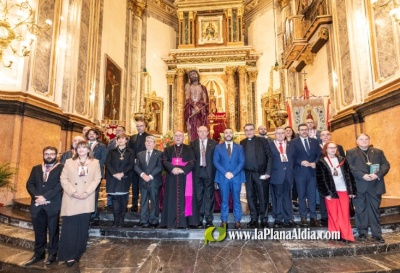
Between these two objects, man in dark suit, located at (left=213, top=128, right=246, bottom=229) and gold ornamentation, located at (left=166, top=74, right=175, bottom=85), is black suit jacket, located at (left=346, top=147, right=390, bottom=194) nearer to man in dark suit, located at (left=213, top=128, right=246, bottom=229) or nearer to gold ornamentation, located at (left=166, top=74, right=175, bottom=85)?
man in dark suit, located at (left=213, top=128, right=246, bottom=229)

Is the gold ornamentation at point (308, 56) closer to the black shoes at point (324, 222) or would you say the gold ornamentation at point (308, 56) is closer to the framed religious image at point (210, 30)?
the framed religious image at point (210, 30)

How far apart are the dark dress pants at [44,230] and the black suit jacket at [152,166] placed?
54.9 inches

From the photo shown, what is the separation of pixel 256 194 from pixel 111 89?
9081mm

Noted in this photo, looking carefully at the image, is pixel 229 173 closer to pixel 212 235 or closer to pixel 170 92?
pixel 212 235

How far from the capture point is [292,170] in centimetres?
440

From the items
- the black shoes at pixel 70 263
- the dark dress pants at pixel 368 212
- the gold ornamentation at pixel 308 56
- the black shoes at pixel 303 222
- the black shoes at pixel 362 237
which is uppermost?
the gold ornamentation at pixel 308 56

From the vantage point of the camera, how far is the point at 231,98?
1420cm

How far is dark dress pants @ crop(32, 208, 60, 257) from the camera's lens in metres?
3.21

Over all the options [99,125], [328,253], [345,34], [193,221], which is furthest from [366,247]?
[99,125]

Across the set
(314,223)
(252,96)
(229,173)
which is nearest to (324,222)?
(314,223)

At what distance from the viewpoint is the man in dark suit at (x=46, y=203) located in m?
3.20

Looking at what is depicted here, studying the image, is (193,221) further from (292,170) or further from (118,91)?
(118,91)

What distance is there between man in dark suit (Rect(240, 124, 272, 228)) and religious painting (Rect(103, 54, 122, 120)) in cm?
803

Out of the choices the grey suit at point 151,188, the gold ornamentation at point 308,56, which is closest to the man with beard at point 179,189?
the grey suit at point 151,188
